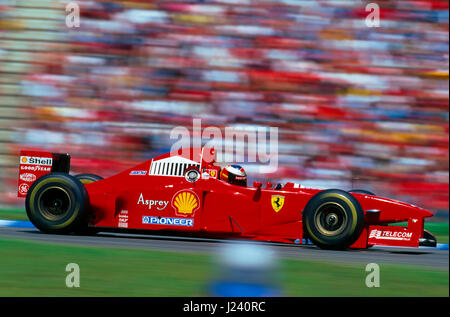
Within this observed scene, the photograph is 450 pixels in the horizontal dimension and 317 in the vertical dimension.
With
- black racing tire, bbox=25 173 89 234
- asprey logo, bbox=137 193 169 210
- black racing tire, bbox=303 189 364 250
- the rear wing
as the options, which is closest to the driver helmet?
asprey logo, bbox=137 193 169 210

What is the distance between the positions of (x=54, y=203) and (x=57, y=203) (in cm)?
4

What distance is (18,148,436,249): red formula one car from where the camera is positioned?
299 inches

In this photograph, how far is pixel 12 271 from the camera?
19.6 feet

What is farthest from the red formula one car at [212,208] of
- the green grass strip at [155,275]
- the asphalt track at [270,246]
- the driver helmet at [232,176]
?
Result: the green grass strip at [155,275]

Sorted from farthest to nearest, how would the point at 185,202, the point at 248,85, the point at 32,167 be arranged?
1. the point at 248,85
2. the point at 32,167
3. the point at 185,202

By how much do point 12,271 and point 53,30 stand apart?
726 cm

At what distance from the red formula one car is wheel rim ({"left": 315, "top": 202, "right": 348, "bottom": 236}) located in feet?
0.03

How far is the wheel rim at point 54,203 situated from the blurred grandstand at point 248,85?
11.4ft

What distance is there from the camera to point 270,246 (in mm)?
8203

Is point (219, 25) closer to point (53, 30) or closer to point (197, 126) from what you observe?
point (197, 126)

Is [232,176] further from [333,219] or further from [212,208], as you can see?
[333,219]

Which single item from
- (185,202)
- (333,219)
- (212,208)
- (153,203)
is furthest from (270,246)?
(153,203)

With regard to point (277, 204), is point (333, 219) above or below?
below
